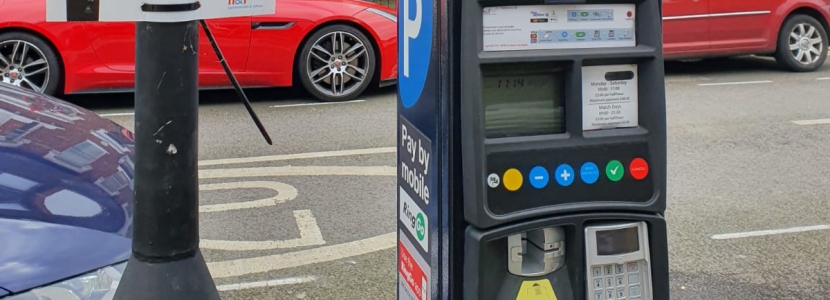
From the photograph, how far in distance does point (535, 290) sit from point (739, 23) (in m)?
9.41

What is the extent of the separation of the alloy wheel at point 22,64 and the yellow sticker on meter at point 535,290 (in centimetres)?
693

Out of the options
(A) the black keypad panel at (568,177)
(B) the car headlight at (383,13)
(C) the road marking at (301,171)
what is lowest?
(C) the road marking at (301,171)

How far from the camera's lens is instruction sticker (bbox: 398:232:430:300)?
8.52 ft

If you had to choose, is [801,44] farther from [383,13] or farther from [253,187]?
[253,187]

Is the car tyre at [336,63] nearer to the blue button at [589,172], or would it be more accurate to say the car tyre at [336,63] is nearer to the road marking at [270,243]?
the road marking at [270,243]

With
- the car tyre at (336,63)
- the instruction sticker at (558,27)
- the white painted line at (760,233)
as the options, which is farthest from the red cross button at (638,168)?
the car tyre at (336,63)

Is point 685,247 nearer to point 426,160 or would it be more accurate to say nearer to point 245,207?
point 245,207

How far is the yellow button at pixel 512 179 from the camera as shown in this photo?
7.55ft

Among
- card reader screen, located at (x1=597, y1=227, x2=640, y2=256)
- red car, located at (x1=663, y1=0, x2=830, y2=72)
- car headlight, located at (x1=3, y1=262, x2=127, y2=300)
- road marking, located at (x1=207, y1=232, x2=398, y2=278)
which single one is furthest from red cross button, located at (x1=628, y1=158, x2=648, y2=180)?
red car, located at (x1=663, y1=0, x2=830, y2=72)

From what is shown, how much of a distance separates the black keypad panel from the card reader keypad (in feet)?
0.59

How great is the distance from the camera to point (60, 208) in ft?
8.80

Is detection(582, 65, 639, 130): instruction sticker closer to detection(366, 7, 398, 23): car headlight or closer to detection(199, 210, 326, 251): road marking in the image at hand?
detection(199, 210, 326, 251): road marking

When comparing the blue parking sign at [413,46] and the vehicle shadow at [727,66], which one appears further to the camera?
the vehicle shadow at [727,66]

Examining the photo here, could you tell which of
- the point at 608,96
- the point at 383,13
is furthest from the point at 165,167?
the point at 383,13
